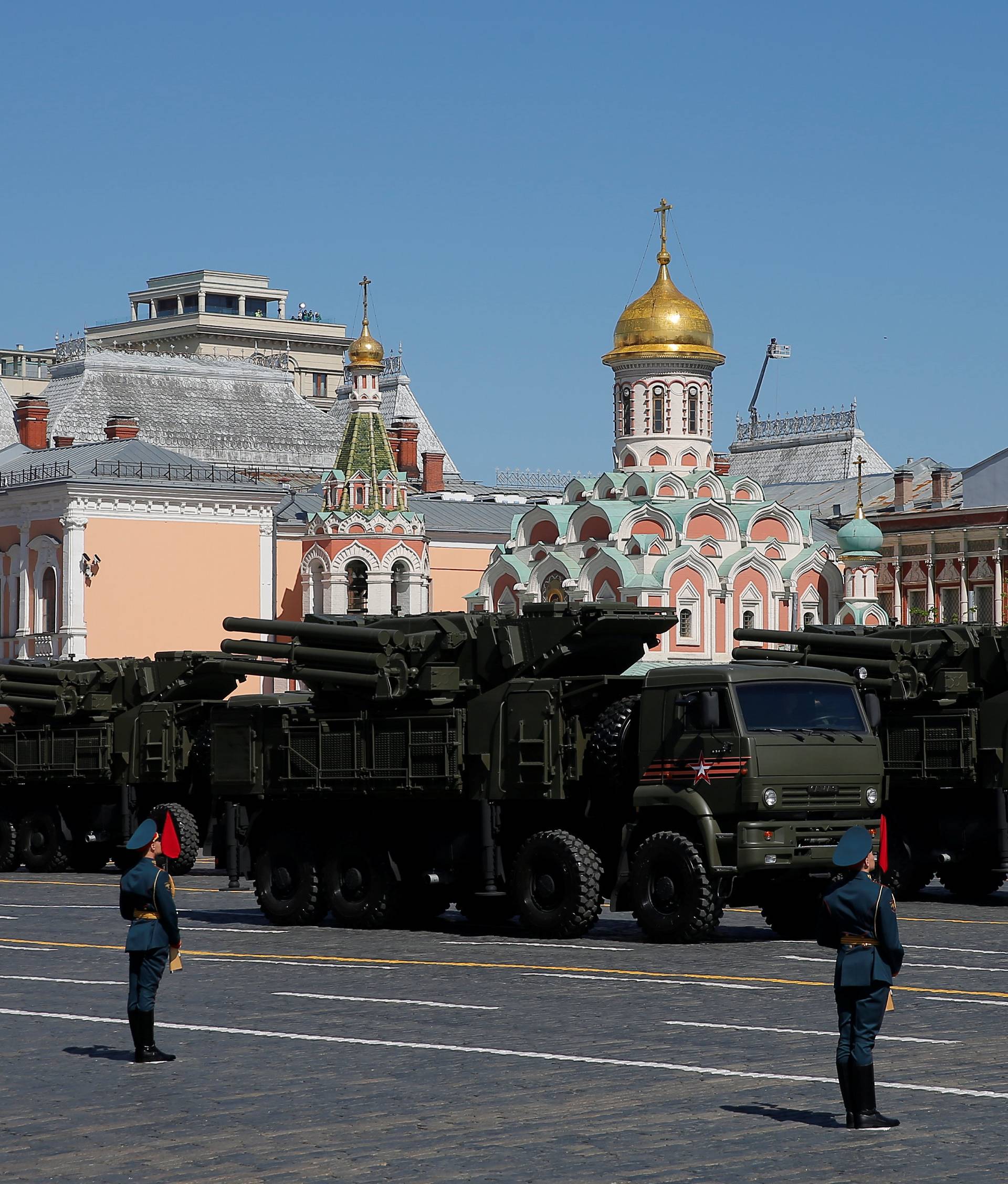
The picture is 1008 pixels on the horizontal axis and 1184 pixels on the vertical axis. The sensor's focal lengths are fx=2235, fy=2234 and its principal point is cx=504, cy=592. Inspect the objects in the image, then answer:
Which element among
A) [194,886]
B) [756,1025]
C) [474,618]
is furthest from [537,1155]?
[194,886]

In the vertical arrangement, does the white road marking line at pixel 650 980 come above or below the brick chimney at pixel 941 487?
below

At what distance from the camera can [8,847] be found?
33.4 metres

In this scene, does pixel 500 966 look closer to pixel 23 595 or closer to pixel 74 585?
pixel 74 585

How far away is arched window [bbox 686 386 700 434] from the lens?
74625 millimetres

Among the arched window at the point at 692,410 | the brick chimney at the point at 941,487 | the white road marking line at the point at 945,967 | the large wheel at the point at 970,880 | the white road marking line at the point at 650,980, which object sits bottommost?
the white road marking line at the point at 650,980

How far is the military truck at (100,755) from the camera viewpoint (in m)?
31.6

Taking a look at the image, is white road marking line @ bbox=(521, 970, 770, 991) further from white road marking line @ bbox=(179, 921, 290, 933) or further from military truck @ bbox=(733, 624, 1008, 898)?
military truck @ bbox=(733, 624, 1008, 898)

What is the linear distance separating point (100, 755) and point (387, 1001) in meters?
17.1

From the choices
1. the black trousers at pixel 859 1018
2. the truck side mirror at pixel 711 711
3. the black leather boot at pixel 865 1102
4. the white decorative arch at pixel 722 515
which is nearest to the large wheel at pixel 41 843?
the truck side mirror at pixel 711 711

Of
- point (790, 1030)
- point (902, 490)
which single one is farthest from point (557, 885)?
point (902, 490)

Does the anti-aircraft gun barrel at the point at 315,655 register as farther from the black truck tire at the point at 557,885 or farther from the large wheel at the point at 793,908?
the large wheel at the point at 793,908

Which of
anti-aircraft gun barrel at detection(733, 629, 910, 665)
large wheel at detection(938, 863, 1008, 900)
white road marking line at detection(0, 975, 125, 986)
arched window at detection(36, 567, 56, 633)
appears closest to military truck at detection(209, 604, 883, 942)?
anti-aircraft gun barrel at detection(733, 629, 910, 665)

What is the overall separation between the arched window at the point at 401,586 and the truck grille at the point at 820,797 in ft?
174

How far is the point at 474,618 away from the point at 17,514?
1794 inches
